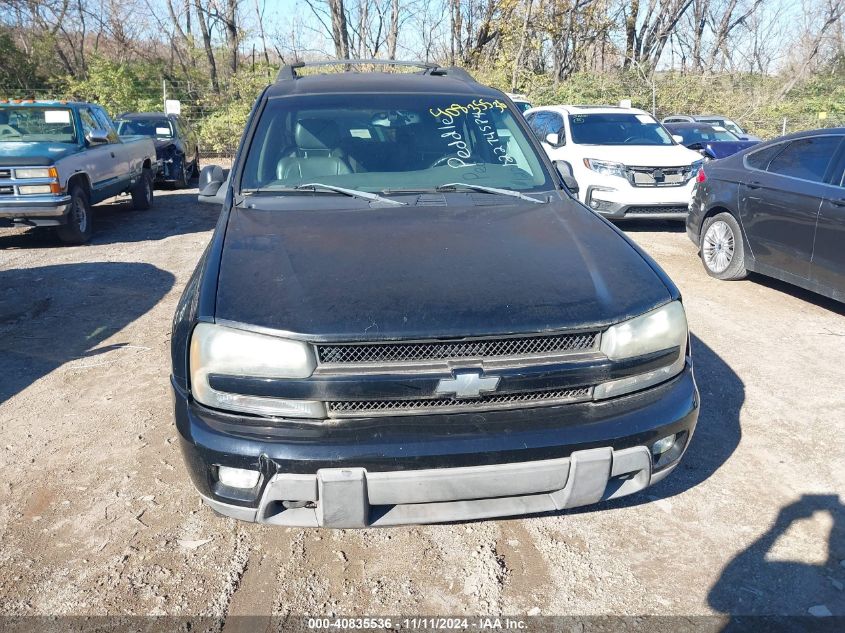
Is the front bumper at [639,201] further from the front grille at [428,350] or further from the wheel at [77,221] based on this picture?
the front grille at [428,350]

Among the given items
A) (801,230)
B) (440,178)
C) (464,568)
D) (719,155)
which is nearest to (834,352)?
(801,230)

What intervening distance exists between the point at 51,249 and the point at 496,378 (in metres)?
8.01

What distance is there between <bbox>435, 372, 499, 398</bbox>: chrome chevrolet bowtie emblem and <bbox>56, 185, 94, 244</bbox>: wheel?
775 centimetres

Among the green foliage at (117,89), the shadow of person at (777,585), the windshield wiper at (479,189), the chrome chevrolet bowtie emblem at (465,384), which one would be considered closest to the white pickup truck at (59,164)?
the windshield wiper at (479,189)

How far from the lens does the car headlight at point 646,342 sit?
2.43 m

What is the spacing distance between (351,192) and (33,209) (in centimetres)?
638

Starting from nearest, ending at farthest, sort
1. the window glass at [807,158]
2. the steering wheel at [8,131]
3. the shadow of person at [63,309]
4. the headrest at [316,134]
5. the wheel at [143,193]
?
the headrest at [316,134]
the shadow of person at [63,309]
the window glass at [807,158]
the steering wheel at [8,131]
the wheel at [143,193]

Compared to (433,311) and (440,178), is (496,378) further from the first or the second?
(440,178)

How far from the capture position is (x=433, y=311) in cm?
235

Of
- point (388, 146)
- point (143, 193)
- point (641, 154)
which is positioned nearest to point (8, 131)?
point (143, 193)

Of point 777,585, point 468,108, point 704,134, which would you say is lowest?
point 777,585

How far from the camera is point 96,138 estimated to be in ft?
30.4

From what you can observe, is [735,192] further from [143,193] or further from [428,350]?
[143,193]

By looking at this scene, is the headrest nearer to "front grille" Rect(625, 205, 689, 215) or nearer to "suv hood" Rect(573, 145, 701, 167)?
"front grille" Rect(625, 205, 689, 215)
